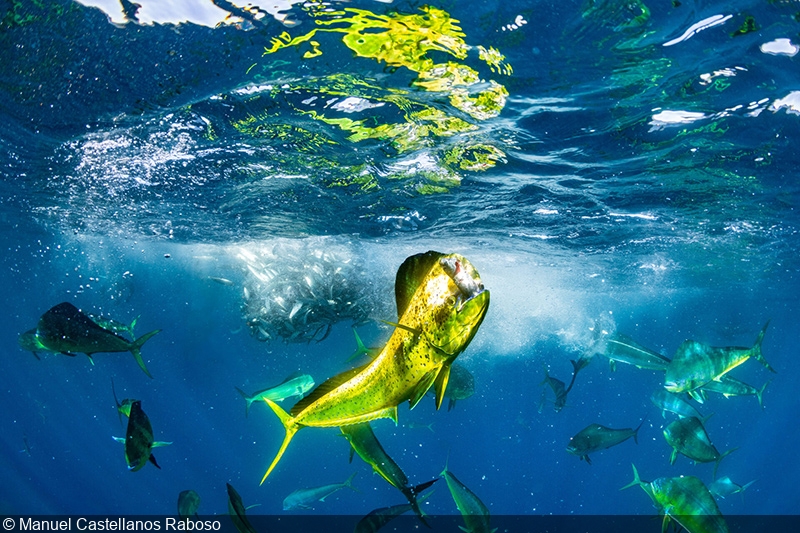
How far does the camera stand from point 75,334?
426 centimetres

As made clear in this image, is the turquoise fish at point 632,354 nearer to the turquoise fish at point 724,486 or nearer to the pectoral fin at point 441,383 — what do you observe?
the turquoise fish at point 724,486

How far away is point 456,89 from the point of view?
884 centimetres

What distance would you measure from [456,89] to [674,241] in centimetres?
1774

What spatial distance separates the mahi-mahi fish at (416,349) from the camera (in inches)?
43.8

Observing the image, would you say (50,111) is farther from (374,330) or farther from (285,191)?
(374,330)

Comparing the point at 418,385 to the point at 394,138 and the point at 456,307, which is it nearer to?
the point at 456,307

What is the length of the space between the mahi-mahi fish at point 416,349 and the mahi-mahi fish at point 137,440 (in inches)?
155

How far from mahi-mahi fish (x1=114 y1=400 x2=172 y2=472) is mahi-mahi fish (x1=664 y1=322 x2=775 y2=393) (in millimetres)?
7134

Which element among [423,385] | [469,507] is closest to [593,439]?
[469,507]

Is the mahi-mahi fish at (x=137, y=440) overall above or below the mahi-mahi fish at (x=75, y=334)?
below

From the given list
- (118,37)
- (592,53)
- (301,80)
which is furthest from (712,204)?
(118,37)

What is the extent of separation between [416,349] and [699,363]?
23.0 feet

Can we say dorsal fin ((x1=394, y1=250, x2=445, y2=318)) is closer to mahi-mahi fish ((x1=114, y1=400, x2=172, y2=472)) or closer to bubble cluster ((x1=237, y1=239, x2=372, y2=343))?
mahi-mahi fish ((x1=114, y1=400, x2=172, y2=472))

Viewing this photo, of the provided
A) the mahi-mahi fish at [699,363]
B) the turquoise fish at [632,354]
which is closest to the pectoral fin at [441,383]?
the mahi-mahi fish at [699,363]
